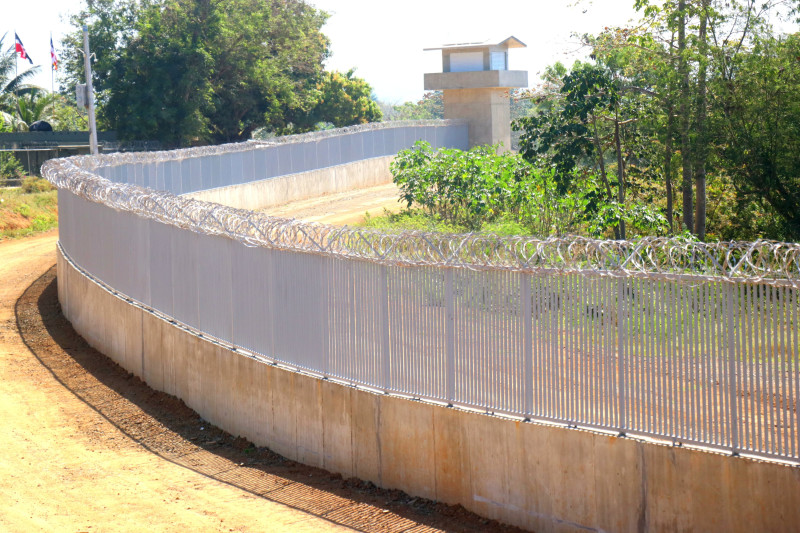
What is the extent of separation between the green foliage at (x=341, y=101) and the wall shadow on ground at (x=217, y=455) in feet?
125

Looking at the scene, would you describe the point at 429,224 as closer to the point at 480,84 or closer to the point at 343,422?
the point at 343,422

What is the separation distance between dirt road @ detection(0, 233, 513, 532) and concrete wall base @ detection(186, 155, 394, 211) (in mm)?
12875

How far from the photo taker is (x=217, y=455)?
9414 mm

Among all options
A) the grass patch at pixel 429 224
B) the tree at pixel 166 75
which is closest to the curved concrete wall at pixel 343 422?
the grass patch at pixel 429 224

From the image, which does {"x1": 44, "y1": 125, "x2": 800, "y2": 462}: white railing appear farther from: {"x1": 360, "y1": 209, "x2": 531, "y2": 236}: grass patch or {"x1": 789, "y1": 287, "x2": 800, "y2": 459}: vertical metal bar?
{"x1": 360, "y1": 209, "x2": 531, "y2": 236}: grass patch

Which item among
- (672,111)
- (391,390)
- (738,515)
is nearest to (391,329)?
(391,390)

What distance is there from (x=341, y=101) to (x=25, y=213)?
1056 inches

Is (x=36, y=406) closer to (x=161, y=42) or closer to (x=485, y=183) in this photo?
(x=485, y=183)

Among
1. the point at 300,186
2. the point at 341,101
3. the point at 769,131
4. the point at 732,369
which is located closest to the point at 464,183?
the point at 769,131

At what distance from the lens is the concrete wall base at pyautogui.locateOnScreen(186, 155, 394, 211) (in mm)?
26834

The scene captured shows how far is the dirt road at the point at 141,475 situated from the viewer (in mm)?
7434

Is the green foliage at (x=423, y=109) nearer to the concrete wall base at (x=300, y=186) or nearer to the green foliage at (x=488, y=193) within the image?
the concrete wall base at (x=300, y=186)

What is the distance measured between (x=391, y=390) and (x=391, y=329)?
1.76 ft

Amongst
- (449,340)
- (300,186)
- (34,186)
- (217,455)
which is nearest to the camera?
(449,340)
